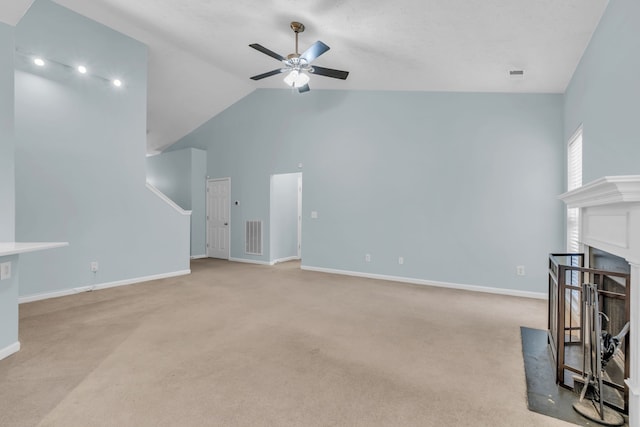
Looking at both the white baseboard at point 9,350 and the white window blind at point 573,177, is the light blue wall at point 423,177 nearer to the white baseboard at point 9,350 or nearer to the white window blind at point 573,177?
the white window blind at point 573,177

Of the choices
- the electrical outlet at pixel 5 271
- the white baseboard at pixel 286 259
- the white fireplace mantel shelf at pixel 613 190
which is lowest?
the white baseboard at pixel 286 259

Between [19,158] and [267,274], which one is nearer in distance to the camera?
[19,158]

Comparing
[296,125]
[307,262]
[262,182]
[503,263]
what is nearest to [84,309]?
[307,262]

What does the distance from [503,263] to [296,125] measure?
439cm

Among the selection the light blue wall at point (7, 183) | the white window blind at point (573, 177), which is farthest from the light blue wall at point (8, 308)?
the white window blind at point (573, 177)

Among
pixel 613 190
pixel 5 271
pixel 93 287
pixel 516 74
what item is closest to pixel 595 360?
pixel 613 190

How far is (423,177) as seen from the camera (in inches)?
208

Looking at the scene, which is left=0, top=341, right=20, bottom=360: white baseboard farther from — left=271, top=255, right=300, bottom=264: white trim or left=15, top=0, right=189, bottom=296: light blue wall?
left=271, top=255, right=300, bottom=264: white trim

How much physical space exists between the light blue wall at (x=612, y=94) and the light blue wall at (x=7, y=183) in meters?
4.46

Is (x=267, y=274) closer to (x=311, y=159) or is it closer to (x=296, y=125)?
(x=311, y=159)

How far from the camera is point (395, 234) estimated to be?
5.52 m

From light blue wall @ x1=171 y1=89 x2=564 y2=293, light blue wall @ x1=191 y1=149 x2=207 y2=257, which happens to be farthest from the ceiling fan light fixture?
light blue wall @ x1=191 y1=149 x2=207 y2=257

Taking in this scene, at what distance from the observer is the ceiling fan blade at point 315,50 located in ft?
10.9

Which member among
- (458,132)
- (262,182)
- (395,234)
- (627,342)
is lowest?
(627,342)
